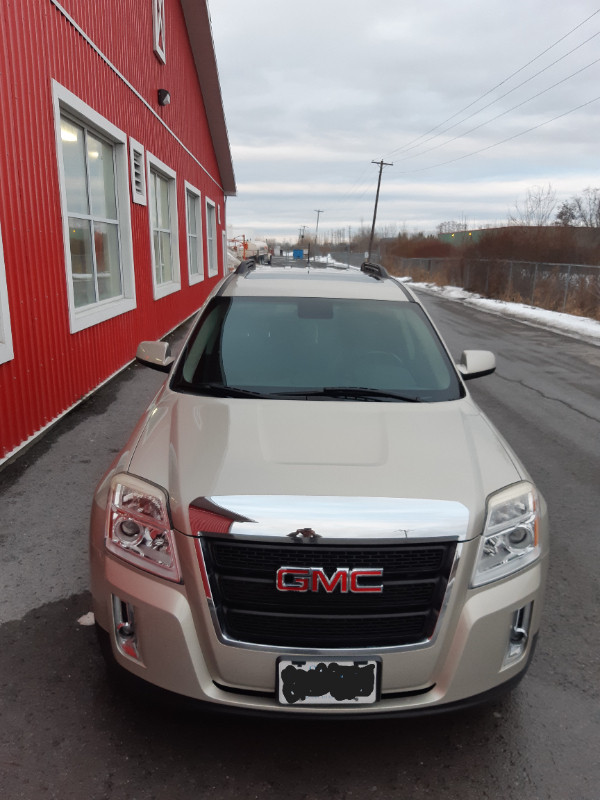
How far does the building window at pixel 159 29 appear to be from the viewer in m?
11.6

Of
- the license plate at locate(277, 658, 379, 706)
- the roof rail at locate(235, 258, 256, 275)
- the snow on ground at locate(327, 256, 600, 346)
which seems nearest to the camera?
the license plate at locate(277, 658, 379, 706)

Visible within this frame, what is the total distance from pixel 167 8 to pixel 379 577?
49.6 feet

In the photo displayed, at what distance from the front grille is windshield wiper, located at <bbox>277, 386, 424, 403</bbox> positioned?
1.15m

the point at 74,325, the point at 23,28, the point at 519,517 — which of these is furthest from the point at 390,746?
the point at 23,28

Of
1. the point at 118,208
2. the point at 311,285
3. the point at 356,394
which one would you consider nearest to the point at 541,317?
the point at 118,208

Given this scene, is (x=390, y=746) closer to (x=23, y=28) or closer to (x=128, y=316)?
(x=23, y=28)

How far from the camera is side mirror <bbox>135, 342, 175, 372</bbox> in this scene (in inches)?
152

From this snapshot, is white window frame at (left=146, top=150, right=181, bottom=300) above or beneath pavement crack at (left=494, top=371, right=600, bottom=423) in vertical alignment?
above

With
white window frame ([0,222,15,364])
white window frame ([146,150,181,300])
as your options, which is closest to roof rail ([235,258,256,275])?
white window frame ([0,222,15,364])

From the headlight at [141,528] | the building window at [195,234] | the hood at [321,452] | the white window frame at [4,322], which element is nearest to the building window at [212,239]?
the building window at [195,234]

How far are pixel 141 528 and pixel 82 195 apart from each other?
6.81 metres

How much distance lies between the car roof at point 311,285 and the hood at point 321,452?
3.64 ft

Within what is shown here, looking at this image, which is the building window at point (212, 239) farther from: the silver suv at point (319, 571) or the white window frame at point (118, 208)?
the silver suv at point (319, 571)

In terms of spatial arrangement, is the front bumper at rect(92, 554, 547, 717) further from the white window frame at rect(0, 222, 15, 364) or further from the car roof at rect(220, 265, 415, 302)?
the white window frame at rect(0, 222, 15, 364)
